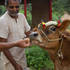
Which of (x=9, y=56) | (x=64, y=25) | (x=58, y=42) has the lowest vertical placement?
(x=9, y=56)

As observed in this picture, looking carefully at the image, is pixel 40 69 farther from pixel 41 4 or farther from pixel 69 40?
pixel 41 4

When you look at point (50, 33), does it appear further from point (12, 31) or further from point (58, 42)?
point (12, 31)

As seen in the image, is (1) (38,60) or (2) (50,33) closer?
(2) (50,33)

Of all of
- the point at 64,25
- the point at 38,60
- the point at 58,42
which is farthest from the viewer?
the point at 38,60

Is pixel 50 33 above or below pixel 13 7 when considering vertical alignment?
below

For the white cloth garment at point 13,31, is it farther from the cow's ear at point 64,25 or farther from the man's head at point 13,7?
→ the cow's ear at point 64,25

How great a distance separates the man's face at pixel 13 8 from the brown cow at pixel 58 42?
0.51 metres

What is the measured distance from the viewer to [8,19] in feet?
11.8

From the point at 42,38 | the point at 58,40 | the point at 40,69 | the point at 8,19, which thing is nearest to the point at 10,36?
the point at 8,19

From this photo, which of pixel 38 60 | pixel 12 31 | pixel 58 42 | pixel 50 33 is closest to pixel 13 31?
pixel 12 31

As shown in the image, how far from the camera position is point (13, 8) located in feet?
11.8

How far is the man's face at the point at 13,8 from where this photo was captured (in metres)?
3.60

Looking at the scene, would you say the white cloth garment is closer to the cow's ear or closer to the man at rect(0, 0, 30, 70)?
the man at rect(0, 0, 30, 70)

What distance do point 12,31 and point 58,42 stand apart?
0.84 metres
